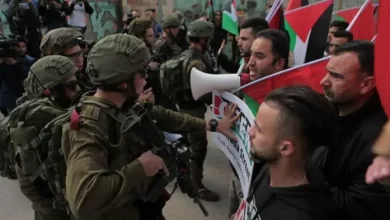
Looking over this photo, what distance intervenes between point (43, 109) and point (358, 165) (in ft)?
5.57

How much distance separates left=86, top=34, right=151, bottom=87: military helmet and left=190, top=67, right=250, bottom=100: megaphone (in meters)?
0.68

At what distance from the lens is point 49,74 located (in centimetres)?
232

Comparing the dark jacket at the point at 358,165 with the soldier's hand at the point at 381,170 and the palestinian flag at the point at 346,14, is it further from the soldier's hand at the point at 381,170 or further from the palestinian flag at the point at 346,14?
the palestinian flag at the point at 346,14

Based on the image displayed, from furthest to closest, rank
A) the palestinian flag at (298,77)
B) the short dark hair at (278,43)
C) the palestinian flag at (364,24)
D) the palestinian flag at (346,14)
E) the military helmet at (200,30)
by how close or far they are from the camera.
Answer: the palestinian flag at (346,14), the military helmet at (200,30), the palestinian flag at (364,24), the short dark hair at (278,43), the palestinian flag at (298,77)

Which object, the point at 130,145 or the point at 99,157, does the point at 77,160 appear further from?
the point at 130,145

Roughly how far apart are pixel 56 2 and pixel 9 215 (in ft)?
17.3

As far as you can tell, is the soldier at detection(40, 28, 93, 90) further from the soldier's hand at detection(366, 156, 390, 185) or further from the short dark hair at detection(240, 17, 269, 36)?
the soldier's hand at detection(366, 156, 390, 185)

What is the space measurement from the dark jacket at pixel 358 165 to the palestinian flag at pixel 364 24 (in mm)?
1315

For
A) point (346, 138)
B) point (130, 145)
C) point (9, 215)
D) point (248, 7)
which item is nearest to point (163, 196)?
point (130, 145)

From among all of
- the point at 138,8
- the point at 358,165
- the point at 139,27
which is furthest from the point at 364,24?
the point at 138,8

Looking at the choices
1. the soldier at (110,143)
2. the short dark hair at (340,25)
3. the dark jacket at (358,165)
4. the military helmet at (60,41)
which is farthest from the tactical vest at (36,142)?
the short dark hair at (340,25)

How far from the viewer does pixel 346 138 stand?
1592mm

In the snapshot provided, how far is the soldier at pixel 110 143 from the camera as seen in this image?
1.57 m

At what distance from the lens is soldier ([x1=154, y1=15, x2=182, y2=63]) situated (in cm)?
450
